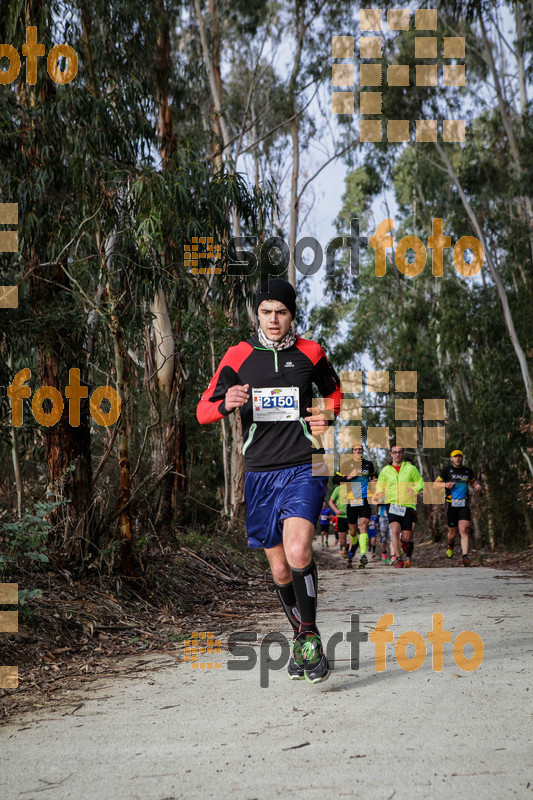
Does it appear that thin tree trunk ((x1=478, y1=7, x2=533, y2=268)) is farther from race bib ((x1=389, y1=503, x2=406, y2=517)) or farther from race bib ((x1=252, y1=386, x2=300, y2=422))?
race bib ((x1=252, y1=386, x2=300, y2=422))

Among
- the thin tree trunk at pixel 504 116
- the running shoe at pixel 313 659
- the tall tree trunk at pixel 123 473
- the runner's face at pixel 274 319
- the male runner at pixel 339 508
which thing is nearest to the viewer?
the running shoe at pixel 313 659

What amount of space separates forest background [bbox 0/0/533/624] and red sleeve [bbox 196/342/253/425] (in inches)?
52.6

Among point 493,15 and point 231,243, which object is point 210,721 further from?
point 493,15

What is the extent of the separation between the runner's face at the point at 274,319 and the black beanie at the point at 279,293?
4cm

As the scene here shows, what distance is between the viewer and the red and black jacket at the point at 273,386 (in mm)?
4625

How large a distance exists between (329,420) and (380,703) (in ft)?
4.83

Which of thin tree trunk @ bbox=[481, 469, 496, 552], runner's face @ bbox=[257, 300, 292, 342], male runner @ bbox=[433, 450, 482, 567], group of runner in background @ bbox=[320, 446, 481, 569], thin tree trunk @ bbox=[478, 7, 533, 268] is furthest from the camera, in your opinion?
thin tree trunk @ bbox=[481, 469, 496, 552]

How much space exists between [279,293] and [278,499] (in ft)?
3.83

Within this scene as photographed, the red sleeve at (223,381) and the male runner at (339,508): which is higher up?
the red sleeve at (223,381)

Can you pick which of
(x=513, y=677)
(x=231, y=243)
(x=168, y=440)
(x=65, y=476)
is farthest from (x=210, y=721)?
(x=231, y=243)

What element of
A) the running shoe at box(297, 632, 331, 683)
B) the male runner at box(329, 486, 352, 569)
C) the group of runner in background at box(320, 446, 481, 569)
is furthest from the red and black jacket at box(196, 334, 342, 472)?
the male runner at box(329, 486, 352, 569)

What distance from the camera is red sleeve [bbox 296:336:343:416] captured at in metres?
4.77

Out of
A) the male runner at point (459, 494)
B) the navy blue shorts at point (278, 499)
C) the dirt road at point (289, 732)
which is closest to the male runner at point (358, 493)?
the male runner at point (459, 494)

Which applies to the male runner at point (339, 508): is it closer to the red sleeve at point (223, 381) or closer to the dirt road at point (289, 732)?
the dirt road at point (289, 732)
